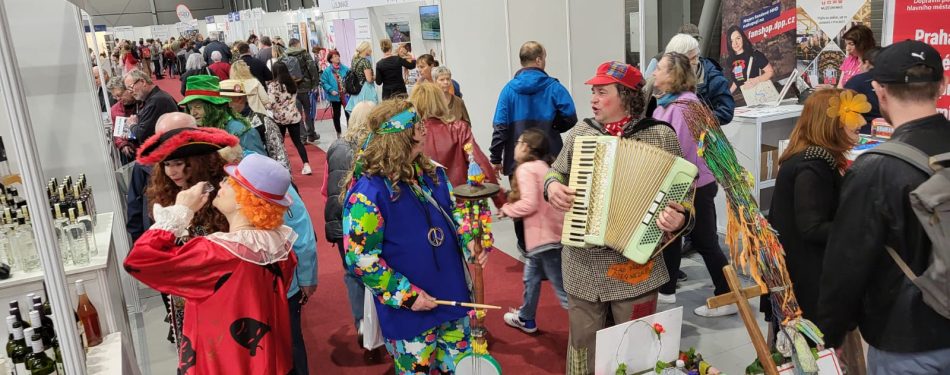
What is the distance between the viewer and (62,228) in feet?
7.70

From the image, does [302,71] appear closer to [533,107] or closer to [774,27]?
[533,107]

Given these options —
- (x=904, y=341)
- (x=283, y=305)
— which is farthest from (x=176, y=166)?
(x=904, y=341)

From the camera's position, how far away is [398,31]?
9.56 meters

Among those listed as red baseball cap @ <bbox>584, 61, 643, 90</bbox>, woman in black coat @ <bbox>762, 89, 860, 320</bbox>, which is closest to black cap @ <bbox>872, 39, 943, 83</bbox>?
woman in black coat @ <bbox>762, 89, 860, 320</bbox>

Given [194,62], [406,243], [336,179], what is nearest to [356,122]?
[336,179]

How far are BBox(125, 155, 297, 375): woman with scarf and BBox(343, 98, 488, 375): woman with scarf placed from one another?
0.91 feet

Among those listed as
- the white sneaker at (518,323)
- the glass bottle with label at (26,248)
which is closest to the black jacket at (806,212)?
the white sneaker at (518,323)

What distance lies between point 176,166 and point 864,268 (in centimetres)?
239

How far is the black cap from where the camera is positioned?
1.87 meters

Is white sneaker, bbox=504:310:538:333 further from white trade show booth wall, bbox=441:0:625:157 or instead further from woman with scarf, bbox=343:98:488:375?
white trade show booth wall, bbox=441:0:625:157

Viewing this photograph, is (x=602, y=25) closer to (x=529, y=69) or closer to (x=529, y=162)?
(x=529, y=69)

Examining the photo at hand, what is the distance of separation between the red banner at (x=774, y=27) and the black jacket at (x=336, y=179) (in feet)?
13.9

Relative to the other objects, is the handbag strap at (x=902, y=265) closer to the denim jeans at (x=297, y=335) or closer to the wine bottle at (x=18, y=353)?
the denim jeans at (x=297, y=335)

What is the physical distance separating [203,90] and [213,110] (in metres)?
0.13
